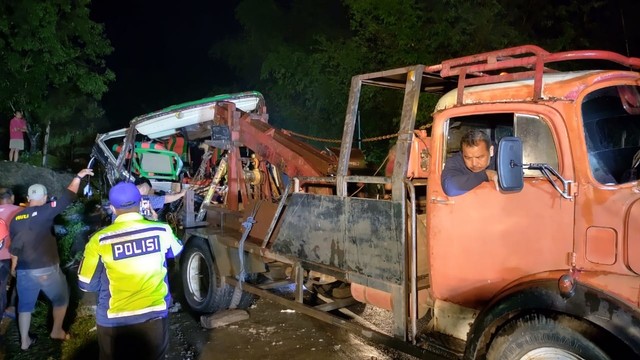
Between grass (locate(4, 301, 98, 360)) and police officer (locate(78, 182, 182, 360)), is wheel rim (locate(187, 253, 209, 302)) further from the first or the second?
police officer (locate(78, 182, 182, 360))

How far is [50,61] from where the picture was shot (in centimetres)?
1360

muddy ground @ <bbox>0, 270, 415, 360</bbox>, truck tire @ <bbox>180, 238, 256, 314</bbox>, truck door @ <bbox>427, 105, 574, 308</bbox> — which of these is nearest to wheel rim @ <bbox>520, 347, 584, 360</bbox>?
truck door @ <bbox>427, 105, 574, 308</bbox>

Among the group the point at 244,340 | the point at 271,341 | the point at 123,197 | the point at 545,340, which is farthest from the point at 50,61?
the point at 545,340

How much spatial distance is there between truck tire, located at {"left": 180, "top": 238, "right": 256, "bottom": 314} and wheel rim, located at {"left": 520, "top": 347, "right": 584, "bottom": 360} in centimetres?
375

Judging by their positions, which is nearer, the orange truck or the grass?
the orange truck

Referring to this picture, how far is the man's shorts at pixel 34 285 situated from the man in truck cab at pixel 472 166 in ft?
14.4

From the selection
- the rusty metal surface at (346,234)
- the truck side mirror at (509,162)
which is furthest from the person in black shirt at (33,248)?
the truck side mirror at (509,162)

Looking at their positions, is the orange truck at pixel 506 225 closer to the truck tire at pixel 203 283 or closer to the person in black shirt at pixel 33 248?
the truck tire at pixel 203 283

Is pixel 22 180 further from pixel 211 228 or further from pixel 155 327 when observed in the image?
pixel 155 327

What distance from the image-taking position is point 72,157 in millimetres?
16188

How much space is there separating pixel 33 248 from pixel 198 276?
2025 mm

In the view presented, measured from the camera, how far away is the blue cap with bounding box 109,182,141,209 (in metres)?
3.00

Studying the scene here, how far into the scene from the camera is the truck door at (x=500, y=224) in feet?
8.87

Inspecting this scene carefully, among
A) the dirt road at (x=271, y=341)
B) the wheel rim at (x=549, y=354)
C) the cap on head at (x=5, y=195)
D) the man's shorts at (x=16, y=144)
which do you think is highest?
the man's shorts at (x=16, y=144)
